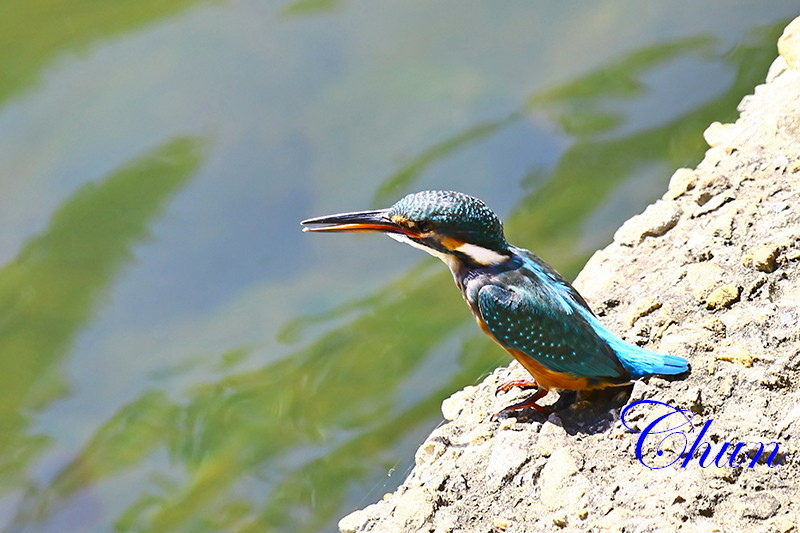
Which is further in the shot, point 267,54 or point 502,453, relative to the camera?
point 267,54

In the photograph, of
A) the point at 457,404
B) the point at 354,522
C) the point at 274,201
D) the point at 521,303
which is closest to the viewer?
the point at 521,303

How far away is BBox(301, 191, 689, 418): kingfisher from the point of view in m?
2.79

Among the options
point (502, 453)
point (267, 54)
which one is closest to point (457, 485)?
point (502, 453)

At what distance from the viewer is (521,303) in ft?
9.22

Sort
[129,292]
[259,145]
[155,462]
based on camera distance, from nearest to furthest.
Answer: [155,462] < [129,292] < [259,145]

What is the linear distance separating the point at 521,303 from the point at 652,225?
963mm

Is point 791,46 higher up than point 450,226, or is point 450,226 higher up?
point 791,46

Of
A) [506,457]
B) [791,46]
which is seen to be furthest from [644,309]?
[791,46]

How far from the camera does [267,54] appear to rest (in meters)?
5.44

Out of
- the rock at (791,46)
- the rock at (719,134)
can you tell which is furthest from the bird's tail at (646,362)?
the rock at (791,46)

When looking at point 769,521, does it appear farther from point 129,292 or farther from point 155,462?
point 129,292

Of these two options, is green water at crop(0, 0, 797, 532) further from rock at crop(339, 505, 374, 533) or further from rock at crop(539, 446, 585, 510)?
rock at crop(539, 446, 585, 510)

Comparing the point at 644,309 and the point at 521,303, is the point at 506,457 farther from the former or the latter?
the point at 644,309

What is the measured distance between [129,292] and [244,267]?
0.53 m
